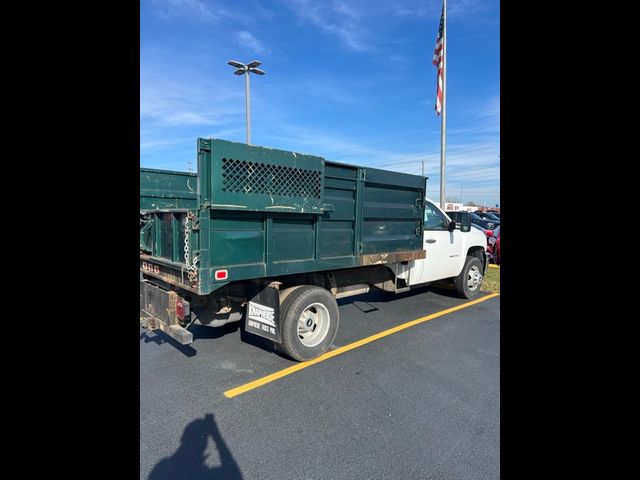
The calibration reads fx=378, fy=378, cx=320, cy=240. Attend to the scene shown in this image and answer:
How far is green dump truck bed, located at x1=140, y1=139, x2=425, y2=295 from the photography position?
368 centimetres

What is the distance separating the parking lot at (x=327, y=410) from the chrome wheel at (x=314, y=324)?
0.30m

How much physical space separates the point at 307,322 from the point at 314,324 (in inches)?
4.2

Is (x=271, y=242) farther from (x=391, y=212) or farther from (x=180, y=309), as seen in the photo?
(x=391, y=212)

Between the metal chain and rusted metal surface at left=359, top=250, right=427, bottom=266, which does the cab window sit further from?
the metal chain

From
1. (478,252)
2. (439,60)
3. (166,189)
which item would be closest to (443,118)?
(439,60)

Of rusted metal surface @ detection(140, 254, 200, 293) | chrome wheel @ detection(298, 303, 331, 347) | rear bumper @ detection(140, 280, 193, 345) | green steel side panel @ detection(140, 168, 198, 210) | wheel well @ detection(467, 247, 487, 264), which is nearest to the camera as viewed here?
rusted metal surface @ detection(140, 254, 200, 293)

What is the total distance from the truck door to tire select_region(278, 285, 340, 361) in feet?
7.27

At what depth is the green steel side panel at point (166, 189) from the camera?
5922 millimetres

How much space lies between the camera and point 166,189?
619 centimetres

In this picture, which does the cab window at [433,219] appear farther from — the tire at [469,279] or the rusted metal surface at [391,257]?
the tire at [469,279]


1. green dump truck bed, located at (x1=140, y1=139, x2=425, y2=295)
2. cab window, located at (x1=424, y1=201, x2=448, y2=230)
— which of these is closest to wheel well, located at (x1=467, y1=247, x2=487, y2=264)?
cab window, located at (x1=424, y1=201, x2=448, y2=230)
